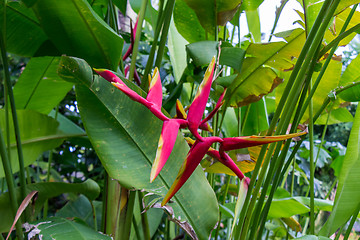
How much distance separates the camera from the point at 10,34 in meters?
0.67

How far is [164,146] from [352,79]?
2.22 feet

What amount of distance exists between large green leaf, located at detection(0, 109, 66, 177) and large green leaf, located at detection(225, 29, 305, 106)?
1.28 ft

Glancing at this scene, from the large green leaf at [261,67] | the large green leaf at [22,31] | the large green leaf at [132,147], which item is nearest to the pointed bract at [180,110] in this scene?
the large green leaf at [132,147]

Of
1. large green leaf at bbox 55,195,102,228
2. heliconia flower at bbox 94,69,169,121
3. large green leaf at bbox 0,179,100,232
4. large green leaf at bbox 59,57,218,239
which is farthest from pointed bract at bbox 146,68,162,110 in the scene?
large green leaf at bbox 55,195,102,228

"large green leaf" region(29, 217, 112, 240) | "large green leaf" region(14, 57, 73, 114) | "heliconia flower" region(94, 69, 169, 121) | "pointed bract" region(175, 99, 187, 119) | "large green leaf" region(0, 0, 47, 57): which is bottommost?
"large green leaf" region(29, 217, 112, 240)

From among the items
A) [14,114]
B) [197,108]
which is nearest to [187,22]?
[14,114]

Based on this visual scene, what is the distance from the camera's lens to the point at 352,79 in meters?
0.75

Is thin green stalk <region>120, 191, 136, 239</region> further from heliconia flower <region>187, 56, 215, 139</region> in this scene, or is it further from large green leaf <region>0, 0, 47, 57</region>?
large green leaf <region>0, 0, 47, 57</region>

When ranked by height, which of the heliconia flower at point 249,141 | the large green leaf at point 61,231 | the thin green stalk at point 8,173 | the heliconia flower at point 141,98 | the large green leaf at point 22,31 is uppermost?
the large green leaf at point 22,31

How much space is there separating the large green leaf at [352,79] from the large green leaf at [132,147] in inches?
15.1

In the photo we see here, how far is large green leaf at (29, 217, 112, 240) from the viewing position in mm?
434

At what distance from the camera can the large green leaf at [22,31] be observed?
2.05ft

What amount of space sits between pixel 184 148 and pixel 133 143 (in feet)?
0.26

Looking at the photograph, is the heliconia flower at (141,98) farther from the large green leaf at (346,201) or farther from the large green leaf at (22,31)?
the large green leaf at (22,31)
